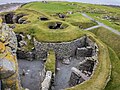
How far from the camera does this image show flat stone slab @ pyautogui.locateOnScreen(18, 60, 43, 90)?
98.3ft

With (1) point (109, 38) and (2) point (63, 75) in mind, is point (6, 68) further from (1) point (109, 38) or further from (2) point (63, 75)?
(1) point (109, 38)

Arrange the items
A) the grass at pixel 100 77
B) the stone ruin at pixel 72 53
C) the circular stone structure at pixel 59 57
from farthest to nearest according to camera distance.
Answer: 1. the stone ruin at pixel 72 53
2. the circular stone structure at pixel 59 57
3. the grass at pixel 100 77

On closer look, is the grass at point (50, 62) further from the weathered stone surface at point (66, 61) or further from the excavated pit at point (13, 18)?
the excavated pit at point (13, 18)

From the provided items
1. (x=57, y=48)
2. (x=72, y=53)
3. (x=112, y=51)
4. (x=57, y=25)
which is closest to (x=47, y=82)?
(x=57, y=48)

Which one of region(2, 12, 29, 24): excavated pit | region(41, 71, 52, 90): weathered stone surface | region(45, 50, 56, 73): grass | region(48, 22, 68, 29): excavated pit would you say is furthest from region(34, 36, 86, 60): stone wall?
region(2, 12, 29, 24): excavated pit

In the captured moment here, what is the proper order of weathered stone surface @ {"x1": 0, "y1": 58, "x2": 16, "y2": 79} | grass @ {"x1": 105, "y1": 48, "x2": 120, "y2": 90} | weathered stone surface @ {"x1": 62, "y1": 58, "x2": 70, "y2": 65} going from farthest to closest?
Result: weathered stone surface @ {"x1": 62, "y1": 58, "x2": 70, "y2": 65}, grass @ {"x1": 105, "y1": 48, "x2": 120, "y2": 90}, weathered stone surface @ {"x1": 0, "y1": 58, "x2": 16, "y2": 79}

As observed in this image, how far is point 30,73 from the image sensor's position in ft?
107

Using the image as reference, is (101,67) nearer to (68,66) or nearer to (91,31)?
(68,66)

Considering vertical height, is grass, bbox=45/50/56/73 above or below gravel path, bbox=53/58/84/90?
above

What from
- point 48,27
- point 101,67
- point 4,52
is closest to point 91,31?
point 48,27

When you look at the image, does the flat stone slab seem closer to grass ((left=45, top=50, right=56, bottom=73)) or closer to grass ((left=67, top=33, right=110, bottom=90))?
grass ((left=45, top=50, right=56, bottom=73))

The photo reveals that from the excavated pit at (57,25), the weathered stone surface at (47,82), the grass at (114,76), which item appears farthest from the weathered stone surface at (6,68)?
the excavated pit at (57,25)

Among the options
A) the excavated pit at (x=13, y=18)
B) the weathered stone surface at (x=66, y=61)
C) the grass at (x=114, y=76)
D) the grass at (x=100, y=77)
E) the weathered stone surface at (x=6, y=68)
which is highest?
the weathered stone surface at (x=6, y=68)

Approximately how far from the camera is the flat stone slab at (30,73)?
1180 inches
